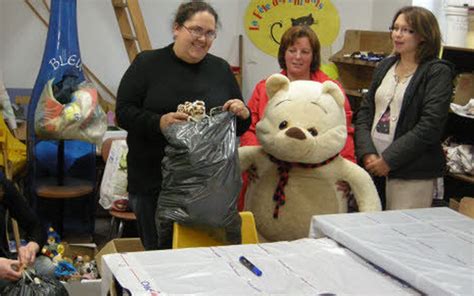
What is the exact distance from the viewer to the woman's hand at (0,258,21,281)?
2004 mm

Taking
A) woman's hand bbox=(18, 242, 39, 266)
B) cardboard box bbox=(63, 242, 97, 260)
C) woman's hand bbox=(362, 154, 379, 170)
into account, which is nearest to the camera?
woman's hand bbox=(18, 242, 39, 266)

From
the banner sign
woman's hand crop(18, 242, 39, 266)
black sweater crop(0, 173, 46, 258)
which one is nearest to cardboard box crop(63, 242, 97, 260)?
black sweater crop(0, 173, 46, 258)

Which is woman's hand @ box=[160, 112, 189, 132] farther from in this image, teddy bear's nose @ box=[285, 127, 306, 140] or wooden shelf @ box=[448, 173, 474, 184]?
wooden shelf @ box=[448, 173, 474, 184]

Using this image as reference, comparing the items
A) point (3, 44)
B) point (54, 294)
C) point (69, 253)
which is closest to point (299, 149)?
point (54, 294)

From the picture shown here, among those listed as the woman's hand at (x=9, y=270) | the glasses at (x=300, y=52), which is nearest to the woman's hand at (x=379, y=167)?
the glasses at (x=300, y=52)

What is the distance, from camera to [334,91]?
243cm

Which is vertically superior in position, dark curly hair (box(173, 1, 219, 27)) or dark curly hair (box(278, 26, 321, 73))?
dark curly hair (box(173, 1, 219, 27))

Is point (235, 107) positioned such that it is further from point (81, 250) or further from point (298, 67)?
point (81, 250)

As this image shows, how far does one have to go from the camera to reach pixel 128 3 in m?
4.02

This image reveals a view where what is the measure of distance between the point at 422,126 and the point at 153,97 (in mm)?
1056

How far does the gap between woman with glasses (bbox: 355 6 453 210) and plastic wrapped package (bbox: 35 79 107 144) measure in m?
1.54

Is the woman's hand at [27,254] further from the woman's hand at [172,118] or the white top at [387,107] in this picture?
the white top at [387,107]

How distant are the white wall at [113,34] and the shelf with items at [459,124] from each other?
83 centimetres

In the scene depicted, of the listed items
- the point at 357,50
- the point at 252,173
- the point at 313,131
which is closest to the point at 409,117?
the point at 313,131
